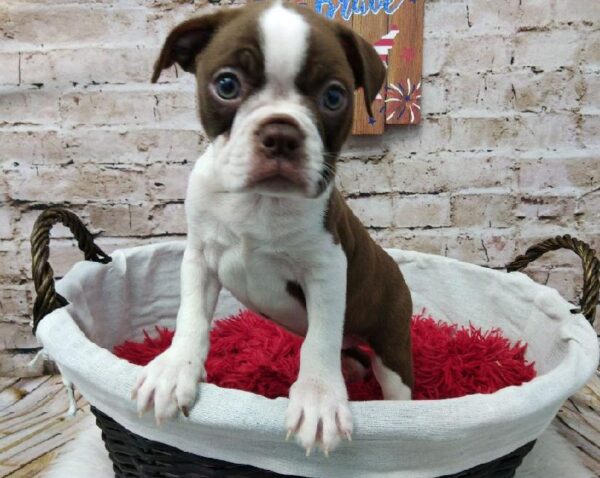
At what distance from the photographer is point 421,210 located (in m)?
2.48

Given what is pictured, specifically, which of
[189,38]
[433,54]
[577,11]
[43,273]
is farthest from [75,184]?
[577,11]

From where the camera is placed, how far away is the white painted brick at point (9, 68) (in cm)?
230

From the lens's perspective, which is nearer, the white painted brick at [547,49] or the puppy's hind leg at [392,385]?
the puppy's hind leg at [392,385]

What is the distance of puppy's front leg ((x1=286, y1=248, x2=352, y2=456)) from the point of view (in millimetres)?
1073

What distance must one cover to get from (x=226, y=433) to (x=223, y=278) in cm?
45

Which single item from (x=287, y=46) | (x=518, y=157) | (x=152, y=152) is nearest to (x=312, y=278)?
(x=287, y=46)

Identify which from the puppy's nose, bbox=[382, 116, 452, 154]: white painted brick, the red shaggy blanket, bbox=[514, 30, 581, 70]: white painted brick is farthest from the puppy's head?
bbox=[514, 30, 581, 70]: white painted brick

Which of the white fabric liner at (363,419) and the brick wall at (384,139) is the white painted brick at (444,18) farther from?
the white fabric liner at (363,419)

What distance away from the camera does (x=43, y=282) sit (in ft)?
4.77

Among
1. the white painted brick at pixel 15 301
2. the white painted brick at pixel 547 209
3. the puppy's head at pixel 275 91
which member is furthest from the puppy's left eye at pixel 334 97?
the white painted brick at pixel 15 301

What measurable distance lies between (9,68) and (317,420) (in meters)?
1.97

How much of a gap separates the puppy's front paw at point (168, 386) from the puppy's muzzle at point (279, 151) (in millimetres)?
411

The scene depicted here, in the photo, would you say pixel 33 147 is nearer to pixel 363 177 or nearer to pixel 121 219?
pixel 121 219

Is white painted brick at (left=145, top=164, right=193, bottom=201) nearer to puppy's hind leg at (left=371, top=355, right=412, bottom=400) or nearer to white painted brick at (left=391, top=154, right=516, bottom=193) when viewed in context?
white painted brick at (left=391, top=154, right=516, bottom=193)
